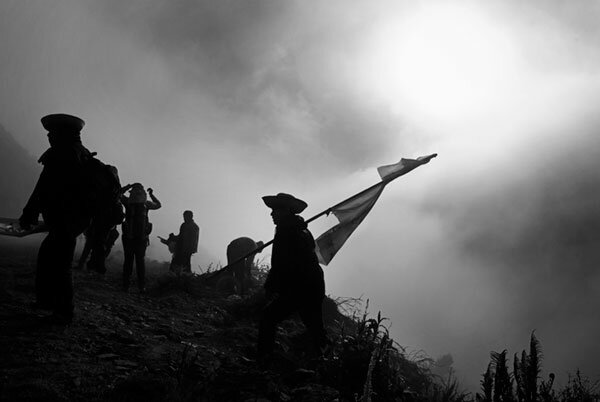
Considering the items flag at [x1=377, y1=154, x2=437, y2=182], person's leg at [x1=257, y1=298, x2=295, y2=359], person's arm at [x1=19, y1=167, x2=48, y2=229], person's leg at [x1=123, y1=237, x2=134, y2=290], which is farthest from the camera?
flag at [x1=377, y1=154, x2=437, y2=182]

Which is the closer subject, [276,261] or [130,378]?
[130,378]

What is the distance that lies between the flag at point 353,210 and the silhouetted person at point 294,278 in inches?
66.7

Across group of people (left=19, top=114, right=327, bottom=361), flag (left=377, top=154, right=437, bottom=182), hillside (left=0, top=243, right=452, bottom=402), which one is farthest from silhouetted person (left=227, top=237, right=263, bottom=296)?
group of people (left=19, top=114, right=327, bottom=361)

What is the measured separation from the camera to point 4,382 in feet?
8.87

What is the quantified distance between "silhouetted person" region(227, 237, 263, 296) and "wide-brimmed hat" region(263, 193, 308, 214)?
14.6ft

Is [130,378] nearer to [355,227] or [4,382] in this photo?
[4,382]

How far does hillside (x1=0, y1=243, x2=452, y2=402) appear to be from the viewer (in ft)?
9.75

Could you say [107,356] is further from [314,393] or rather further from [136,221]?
[136,221]

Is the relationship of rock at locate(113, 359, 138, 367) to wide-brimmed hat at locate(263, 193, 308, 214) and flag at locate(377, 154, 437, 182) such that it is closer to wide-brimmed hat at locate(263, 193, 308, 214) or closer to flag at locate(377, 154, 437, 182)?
wide-brimmed hat at locate(263, 193, 308, 214)

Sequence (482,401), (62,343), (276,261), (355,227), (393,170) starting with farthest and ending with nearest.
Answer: (393,170) → (355,227) → (276,261) → (62,343) → (482,401)

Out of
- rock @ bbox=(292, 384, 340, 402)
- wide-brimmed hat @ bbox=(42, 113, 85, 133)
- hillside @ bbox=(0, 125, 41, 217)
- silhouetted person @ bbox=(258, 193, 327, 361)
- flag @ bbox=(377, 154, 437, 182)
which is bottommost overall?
rock @ bbox=(292, 384, 340, 402)

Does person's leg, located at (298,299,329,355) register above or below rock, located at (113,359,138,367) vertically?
above

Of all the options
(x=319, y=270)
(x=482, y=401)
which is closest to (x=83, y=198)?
(x=319, y=270)

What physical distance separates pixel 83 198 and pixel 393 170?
6.15 m
